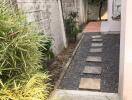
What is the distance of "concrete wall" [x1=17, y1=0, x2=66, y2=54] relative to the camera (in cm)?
610

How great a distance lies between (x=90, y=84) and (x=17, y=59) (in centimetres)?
270

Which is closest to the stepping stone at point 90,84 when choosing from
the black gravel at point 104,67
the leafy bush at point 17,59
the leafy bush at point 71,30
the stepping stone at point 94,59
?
the black gravel at point 104,67

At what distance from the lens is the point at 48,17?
7594 mm

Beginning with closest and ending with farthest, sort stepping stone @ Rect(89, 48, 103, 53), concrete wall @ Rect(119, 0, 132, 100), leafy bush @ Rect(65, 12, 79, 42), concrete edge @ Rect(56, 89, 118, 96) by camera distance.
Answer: concrete wall @ Rect(119, 0, 132, 100), concrete edge @ Rect(56, 89, 118, 96), stepping stone @ Rect(89, 48, 103, 53), leafy bush @ Rect(65, 12, 79, 42)

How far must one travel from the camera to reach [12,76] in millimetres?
3512

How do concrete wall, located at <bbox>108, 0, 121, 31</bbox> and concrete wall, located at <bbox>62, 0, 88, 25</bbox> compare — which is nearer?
concrete wall, located at <bbox>108, 0, 121, 31</bbox>

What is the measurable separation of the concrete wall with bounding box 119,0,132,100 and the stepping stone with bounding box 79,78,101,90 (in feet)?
2.75

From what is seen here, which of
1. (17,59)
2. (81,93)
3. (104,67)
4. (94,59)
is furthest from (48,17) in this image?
(17,59)

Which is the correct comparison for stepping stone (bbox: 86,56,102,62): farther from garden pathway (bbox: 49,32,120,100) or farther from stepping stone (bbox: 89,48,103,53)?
stepping stone (bbox: 89,48,103,53)

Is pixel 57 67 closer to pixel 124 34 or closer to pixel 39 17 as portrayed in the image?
pixel 39 17

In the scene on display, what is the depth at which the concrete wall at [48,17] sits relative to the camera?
6101 mm

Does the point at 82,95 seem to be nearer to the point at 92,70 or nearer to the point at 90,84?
the point at 90,84

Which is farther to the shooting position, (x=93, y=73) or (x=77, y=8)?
(x=77, y=8)

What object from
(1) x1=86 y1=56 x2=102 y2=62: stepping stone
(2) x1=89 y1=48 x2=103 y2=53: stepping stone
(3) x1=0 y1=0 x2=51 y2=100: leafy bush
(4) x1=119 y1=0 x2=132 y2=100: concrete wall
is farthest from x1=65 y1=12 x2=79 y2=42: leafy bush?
(3) x1=0 y1=0 x2=51 y2=100: leafy bush
